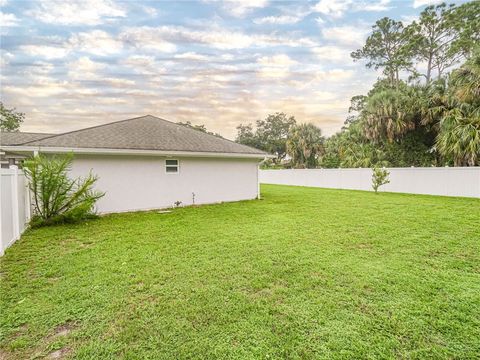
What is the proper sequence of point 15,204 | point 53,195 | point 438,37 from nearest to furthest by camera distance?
point 15,204, point 53,195, point 438,37

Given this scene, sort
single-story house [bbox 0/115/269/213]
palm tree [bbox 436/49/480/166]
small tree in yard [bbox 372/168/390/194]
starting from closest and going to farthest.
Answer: single-story house [bbox 0/115/269/213], palm tree [bbox 436/49/480/166], small tree in yard [bbox 372/168/390/194]

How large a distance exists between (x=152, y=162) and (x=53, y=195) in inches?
138

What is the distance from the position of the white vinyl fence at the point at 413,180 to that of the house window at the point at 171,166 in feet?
40.0

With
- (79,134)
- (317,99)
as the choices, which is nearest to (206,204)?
(79,134)

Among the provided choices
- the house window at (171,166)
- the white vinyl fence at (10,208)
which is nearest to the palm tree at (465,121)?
the house window at (171,166)

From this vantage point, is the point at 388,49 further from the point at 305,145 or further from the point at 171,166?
the point at 171,166

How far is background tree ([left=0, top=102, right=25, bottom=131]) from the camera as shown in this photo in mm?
25641

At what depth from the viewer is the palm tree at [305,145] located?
91.6 ft

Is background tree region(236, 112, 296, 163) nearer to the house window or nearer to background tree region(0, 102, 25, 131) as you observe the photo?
background tree region(0, 102, 25, 131)

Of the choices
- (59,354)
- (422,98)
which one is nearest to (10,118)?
(59,354)

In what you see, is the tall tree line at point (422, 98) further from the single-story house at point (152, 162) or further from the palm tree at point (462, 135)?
the single-story house at point (152, 162)

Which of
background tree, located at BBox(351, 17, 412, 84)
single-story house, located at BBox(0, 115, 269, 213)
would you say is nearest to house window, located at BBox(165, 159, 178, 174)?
single-story house, located at BBox(0, 115, 269, 213)

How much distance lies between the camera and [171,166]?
34.7 ft

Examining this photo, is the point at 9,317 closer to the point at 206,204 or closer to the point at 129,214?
the point at 129,214
